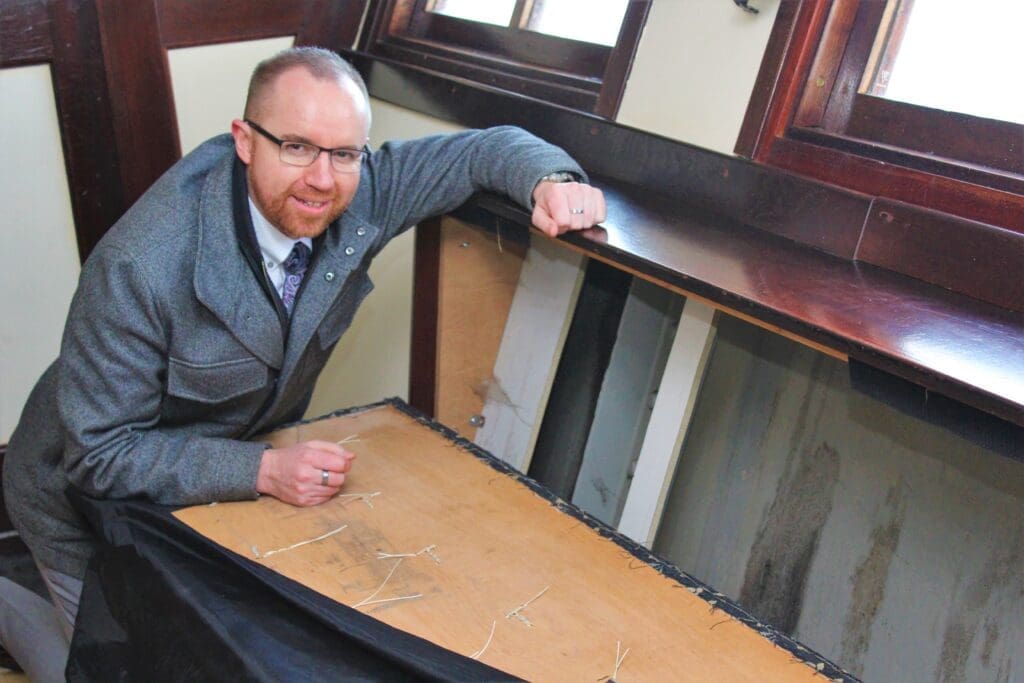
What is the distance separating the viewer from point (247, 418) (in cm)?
164

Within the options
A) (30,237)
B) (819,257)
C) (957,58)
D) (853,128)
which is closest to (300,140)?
(819,257)

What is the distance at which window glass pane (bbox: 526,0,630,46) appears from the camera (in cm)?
219

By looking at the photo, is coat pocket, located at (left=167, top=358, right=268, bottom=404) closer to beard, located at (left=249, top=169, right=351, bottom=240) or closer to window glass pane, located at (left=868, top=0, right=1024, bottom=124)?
beard, located at (left=249, top=169, right=351, bottom=240)

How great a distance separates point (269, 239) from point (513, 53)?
104cm

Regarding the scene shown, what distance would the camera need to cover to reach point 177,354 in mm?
1497

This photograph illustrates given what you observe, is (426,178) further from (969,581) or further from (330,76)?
(969,581)

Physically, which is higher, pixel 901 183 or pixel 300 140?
pixel 901 183

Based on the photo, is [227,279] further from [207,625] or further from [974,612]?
[974,612]

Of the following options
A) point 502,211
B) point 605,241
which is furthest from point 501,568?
point 502,211

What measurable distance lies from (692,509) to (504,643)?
0.82 metres

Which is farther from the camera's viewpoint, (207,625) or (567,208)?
(567,208)

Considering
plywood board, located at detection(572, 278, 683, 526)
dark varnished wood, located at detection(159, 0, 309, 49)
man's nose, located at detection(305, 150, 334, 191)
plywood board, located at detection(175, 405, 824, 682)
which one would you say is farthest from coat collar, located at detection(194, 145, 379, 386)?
dark varnished wood, located at detection(159, 0, 309, 49)

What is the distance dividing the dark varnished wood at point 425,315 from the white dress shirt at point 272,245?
30 cm

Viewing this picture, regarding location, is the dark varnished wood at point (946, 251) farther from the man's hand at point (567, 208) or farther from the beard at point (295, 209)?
the beard at point (295, 209)
